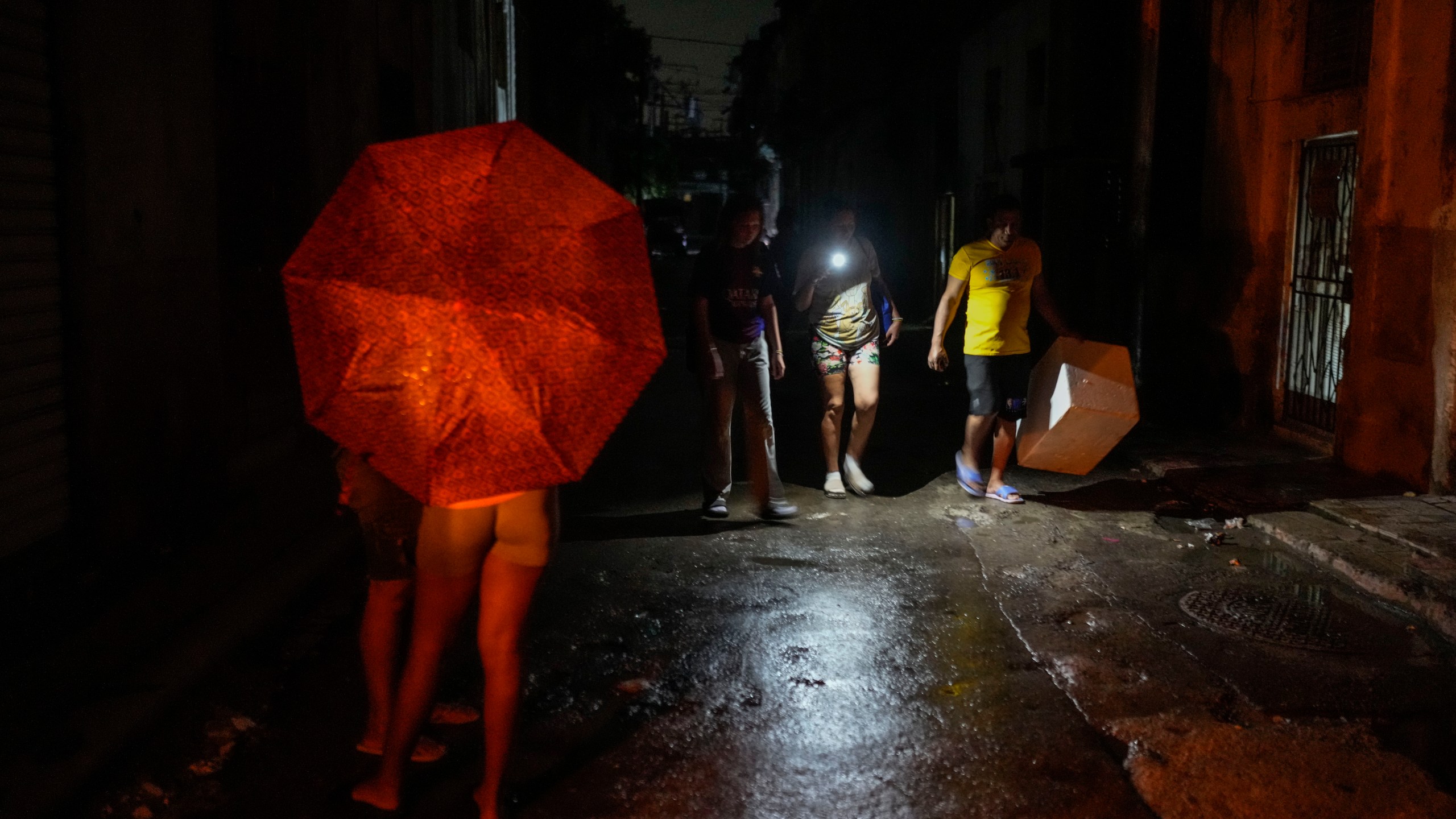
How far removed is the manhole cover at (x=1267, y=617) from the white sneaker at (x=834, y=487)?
258 centimetres

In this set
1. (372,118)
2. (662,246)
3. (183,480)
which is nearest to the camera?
(183,480)

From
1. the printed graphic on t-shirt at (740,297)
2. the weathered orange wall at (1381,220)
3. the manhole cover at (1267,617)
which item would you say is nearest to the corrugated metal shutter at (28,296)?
the printed graphic on t-shirt at (740,297)

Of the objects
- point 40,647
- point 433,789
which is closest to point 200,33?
point 40,647

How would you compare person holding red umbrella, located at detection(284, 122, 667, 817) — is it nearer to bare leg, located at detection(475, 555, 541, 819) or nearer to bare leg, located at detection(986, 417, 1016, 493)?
bare leg, located at detection(475, 555, 541, 819)

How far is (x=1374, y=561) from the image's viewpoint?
595 cm

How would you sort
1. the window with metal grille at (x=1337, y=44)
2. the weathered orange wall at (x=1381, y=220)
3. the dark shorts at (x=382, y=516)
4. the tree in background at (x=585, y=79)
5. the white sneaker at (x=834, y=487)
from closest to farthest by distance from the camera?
the dark shorts at (x=382, y=516) → the weathered orange wall at (x=1381, y=220) → the white sneaker at (x=834, y=487) → the window with metal grille at (x=1337, y=44) → the tree in background at (x=585, y=79)

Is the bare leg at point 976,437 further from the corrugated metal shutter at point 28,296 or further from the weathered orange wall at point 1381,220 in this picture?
the corrugated metal shutter at point 28,296

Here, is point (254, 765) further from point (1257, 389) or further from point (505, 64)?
point (505, 64)

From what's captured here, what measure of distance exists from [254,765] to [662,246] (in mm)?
50007

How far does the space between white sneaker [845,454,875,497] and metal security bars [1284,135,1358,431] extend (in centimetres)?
368

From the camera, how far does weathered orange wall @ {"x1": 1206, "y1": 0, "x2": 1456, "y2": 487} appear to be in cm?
720

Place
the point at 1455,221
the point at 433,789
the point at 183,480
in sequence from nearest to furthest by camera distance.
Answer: the point at 433,789, the point at 183,480, the point at 1455,221

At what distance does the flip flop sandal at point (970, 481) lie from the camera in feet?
25.2

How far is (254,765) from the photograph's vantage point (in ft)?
13.0
